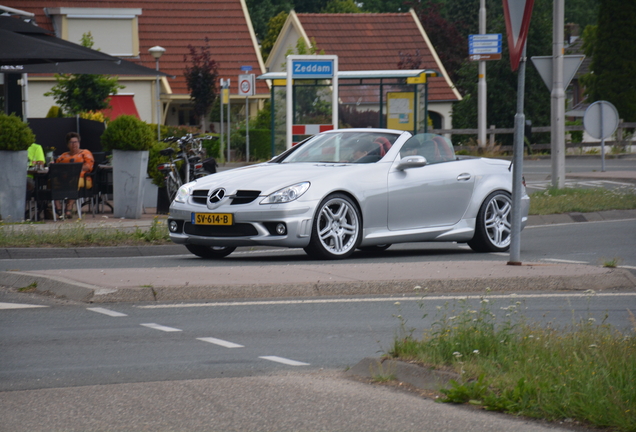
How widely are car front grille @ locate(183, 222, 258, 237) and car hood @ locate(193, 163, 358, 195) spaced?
392 millimetres

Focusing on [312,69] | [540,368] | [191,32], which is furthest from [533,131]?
[540,368]

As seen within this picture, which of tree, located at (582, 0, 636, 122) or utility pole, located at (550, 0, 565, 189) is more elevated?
tree, located at (582, 0, 636, 122)

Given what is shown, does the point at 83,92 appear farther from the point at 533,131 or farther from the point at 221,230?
the point at 221,230

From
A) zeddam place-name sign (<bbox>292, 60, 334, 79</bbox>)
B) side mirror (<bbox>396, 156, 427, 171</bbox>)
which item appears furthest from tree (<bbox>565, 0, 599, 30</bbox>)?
side mirror (<bbox>396, 156, 427, 171</bbox>)

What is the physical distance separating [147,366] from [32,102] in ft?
129

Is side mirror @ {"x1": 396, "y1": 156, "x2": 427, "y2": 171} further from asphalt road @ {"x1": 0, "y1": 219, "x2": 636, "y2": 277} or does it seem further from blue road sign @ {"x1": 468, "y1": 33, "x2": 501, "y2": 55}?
blue road sign @ {"x1": 468, "y1": 33, "x2": 501, "y2": 55}

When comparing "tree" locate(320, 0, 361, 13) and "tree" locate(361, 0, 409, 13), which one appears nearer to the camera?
"tree" locate(320, 0, 361, 13)

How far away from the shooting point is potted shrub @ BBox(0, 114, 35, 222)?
15.6 meters

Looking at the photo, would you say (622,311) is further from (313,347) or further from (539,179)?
(539,179)

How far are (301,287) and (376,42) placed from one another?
44011mm

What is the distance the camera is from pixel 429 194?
12031mm

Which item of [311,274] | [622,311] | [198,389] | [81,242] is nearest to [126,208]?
[81,242]

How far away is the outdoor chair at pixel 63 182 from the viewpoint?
51.6ft

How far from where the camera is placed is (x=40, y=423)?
4781 millimetres
